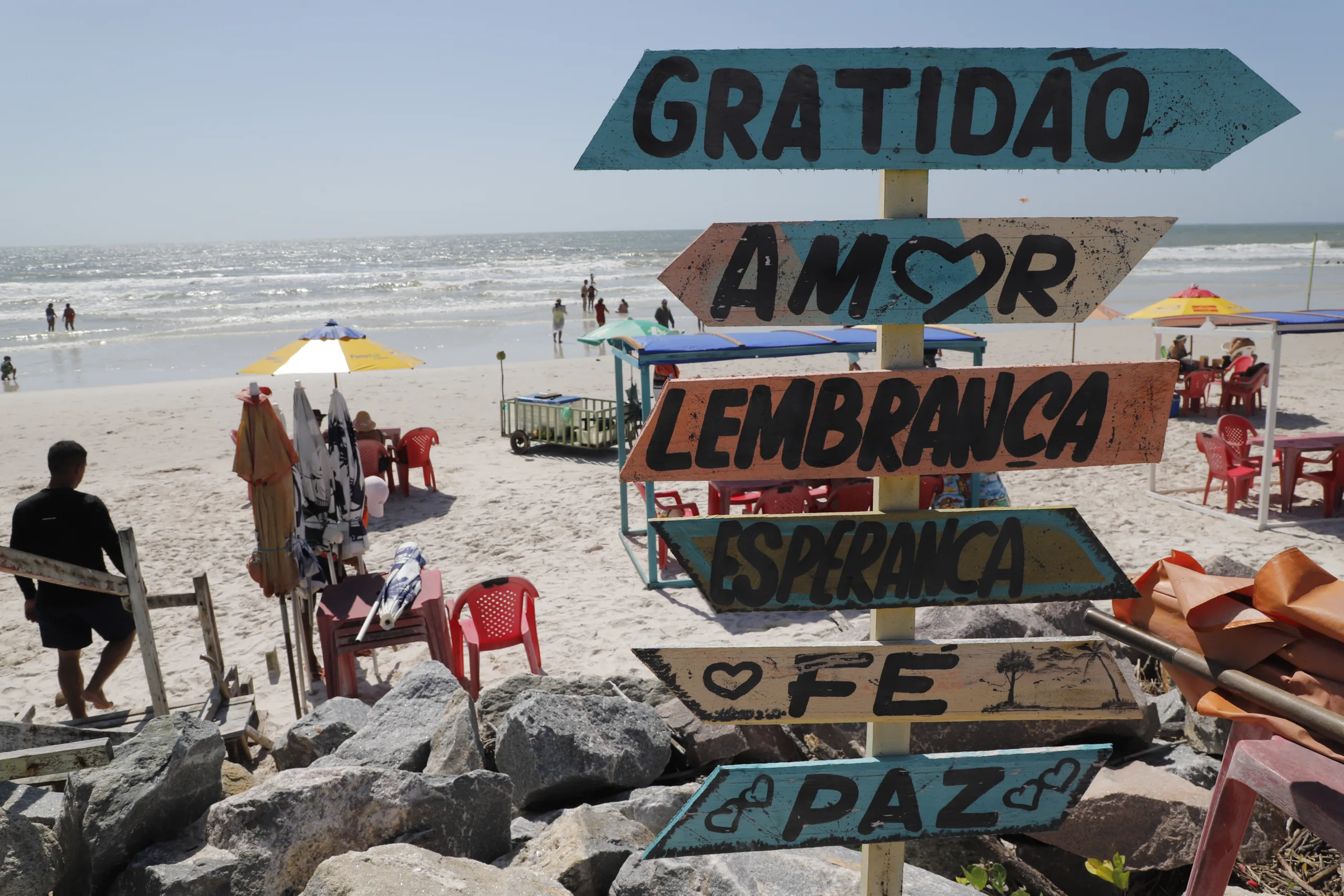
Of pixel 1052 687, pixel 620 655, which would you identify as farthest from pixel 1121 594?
pixel 620 655

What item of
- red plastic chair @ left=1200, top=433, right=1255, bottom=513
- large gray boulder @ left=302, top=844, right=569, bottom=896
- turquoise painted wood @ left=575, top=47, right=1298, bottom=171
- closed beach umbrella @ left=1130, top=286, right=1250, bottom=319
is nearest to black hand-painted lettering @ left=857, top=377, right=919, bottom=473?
turquoise painted wood @ left=575, top=47, right=1298, bottom=171

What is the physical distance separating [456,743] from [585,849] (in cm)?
93

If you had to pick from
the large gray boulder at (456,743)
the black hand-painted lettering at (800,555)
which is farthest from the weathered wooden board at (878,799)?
the large gray boulder at (456,743)

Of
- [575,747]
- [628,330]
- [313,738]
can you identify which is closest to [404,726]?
[313,738]

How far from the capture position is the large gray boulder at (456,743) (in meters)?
3.80

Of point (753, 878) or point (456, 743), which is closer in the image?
point (753, 878)

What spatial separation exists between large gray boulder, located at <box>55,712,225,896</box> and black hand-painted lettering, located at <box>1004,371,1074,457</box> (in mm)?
3265

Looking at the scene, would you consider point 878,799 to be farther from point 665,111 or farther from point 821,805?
point 665,111

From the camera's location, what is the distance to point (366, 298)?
45906 millimetres

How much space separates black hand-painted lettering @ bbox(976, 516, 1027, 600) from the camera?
2111mm

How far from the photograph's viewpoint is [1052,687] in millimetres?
2193

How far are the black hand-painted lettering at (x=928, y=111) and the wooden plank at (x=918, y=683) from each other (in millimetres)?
1177

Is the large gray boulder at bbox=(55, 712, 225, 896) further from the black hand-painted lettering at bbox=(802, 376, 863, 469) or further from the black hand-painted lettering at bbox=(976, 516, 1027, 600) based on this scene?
the black hand-painted lettering at bbox=(976, 516, 1027, 600)

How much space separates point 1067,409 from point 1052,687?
0.69 m
